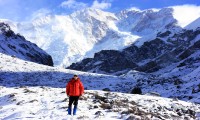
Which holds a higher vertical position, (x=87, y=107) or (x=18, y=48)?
(x=18, y=48)

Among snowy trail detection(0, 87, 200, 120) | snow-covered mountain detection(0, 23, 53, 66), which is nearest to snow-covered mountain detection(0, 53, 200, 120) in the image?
snowy trail detection(0, 87, 200, 120)

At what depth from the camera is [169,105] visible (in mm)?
28953

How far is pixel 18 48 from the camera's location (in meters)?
129

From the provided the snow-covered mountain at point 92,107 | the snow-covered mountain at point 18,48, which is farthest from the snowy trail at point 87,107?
the snow-covered mountain at point 18,48

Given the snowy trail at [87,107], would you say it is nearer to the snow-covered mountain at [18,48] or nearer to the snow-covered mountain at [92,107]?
the snow-covered mountain at [92,107]

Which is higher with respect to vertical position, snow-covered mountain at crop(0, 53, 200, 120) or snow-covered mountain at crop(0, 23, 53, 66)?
snow-covered mountain at crop(0, 23, 53, 66)

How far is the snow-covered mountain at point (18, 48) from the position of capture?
118400mm

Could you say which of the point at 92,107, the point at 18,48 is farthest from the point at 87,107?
the point at 18,48

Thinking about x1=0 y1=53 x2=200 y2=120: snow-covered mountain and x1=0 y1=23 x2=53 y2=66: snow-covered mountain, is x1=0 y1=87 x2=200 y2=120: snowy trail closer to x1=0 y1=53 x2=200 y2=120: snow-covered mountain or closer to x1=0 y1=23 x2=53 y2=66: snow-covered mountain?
x1=0 y1=53 x2=200 y2=120: snow-covered mountain

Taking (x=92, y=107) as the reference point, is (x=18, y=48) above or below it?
above

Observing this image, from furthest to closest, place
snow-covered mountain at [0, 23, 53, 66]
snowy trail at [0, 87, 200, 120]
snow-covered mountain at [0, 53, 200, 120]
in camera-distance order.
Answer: snow-covered mountain at [0, 23, 53, 66]
snow-covered mountain at [0, 53, 200, 120]
snowy trail at [0, 87, 200, 120]

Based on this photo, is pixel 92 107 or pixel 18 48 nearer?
pixel 92 107

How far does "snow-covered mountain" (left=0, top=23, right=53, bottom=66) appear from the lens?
11840 cm

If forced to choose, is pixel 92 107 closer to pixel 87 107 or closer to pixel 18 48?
pixel 87 107
